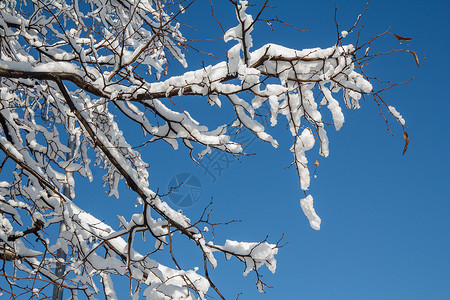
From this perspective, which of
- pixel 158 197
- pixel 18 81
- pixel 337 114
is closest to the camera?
pixel 337 114

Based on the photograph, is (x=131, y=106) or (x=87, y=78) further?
(x=131, y=106)

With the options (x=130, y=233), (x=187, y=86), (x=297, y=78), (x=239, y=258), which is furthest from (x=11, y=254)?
(x=297, y=78)

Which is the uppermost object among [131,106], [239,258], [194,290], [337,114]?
[131,106]

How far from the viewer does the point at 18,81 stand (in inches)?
134

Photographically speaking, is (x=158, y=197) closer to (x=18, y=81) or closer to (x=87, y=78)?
(x=87, y=78)

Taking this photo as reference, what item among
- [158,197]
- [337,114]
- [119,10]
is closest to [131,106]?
[119,10]

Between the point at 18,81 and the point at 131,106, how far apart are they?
1.02 metres

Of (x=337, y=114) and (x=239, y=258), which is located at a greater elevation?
(x=337, y=114)

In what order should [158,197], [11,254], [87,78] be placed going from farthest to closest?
1. [11,254]
2. [158,197]
3. [87,78]

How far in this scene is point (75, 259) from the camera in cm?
321

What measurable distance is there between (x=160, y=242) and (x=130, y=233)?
0.21 m

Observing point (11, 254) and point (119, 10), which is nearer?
point (11, 254)

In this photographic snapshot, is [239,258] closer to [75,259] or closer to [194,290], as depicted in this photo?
[194,290]

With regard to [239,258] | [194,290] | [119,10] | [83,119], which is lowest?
[194,290]
